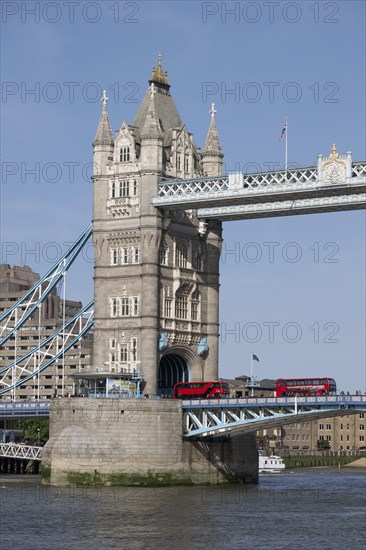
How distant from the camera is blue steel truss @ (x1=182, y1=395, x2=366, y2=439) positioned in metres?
117

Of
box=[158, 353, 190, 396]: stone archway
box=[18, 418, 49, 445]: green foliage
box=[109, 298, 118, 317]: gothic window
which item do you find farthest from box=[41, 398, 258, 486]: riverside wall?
box=[18, 418, 49, 445]: green foliage

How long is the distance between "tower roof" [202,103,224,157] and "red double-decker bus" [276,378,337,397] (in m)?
25.1

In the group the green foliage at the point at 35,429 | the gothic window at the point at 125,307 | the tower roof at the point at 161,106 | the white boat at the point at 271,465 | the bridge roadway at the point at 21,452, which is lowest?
the white boat at the point at 271,465

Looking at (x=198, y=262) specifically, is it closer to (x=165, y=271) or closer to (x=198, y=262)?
(x=198, y=262)

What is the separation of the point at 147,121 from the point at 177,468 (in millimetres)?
31647

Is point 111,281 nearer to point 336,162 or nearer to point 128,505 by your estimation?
point 336,162

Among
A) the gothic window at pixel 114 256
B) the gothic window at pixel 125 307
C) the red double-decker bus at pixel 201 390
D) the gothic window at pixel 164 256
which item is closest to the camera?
the red double-decker bus at pixel 201 390

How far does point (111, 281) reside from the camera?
132 m

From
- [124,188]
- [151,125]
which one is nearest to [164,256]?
[124,188]

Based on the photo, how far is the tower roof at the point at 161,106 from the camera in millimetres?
135375

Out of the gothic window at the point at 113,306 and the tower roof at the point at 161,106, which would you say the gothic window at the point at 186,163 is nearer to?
the tower roof at the point at 161,106

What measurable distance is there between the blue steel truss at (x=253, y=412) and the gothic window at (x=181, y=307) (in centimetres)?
1040

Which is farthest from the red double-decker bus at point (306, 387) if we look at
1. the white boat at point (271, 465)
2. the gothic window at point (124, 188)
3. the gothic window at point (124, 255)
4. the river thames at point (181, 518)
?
the white boat at point (271, 465)

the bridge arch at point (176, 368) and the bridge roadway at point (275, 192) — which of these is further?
the bridge arch at point (176, 368)
